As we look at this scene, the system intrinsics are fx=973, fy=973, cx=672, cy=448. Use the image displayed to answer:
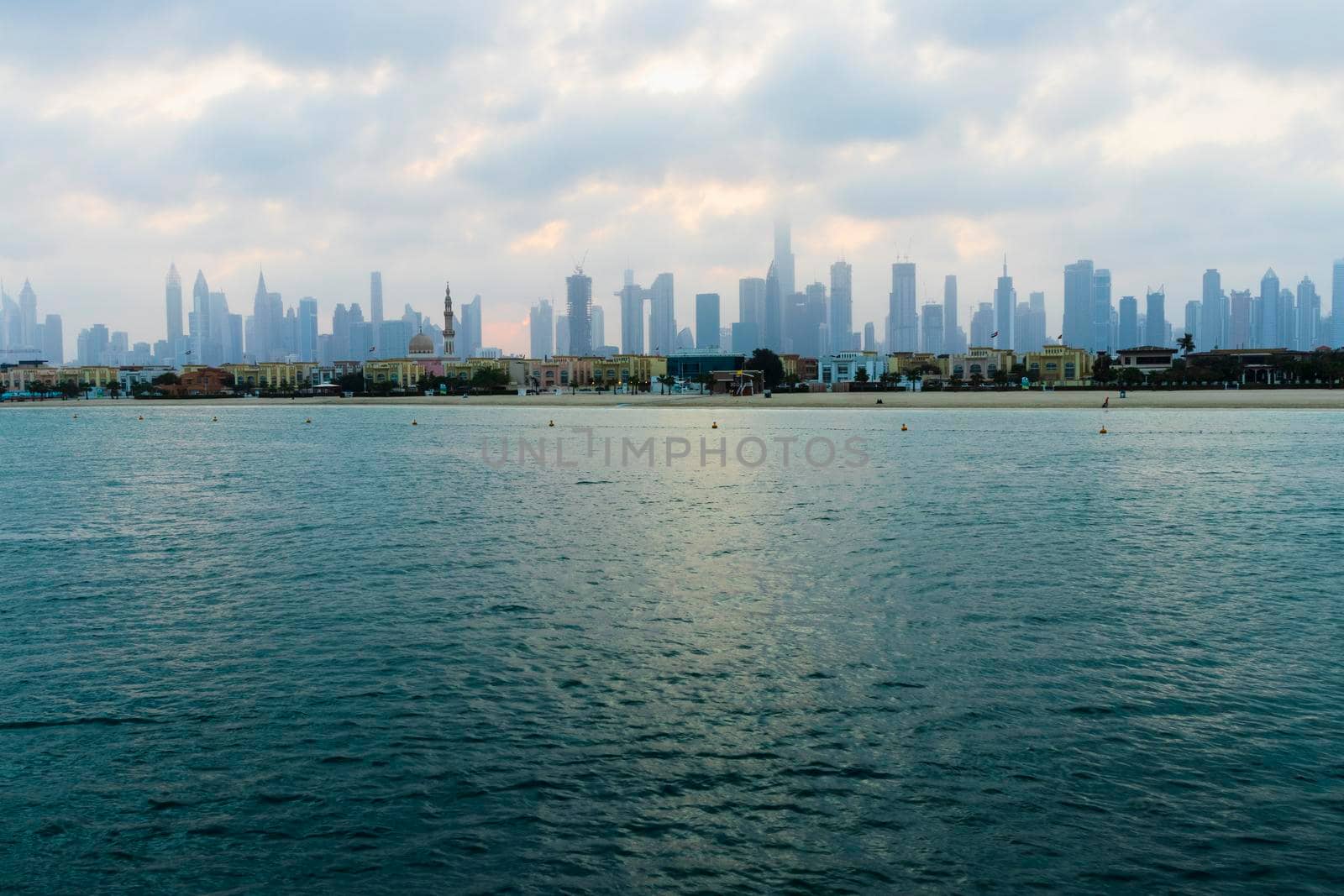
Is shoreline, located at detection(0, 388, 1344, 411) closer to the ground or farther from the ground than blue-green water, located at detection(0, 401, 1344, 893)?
farther from the ground

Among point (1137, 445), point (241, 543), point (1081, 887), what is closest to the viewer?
point (1081, 887)

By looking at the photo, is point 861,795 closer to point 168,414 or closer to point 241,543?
point 241,543

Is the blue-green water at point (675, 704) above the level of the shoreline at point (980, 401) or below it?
below

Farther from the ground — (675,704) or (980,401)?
(980,401)

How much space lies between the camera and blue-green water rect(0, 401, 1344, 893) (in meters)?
9.79

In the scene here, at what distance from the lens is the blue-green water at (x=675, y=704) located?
9789mm

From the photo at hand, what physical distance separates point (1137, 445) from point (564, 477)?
1596 inches

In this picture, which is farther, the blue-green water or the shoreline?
the shoreline

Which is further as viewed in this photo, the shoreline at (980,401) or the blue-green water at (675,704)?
the shoreline at (980,401)

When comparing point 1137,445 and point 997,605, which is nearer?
point 997,605

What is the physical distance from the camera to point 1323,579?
2217cm

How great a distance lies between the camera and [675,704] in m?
13.8

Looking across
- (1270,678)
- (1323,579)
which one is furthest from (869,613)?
(1323,579)

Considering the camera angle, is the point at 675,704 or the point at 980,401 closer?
the point at 675,704
